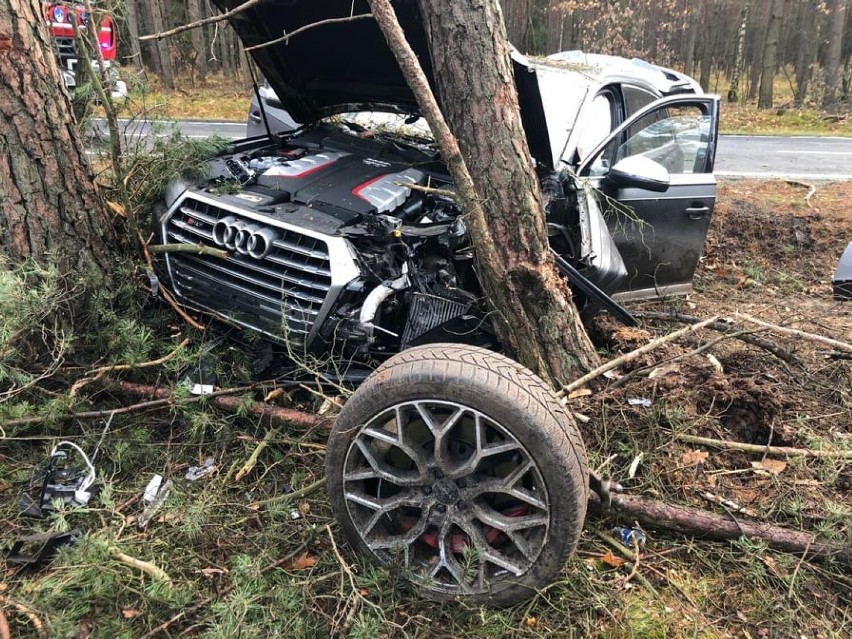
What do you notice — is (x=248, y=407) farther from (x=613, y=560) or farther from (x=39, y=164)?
(x=613, y=560)

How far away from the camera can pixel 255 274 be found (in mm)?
3039

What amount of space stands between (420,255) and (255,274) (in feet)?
2.76

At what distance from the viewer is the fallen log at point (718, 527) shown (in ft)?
7.91

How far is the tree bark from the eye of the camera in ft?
9.82

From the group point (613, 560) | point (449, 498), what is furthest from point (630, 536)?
point (449, 498)

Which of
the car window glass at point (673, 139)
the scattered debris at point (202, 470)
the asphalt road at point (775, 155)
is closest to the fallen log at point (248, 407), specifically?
the scattered debris at point (202, 470)

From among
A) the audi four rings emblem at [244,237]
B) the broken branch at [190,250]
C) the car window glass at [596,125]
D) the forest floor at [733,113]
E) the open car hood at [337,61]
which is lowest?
the forest floor at [733,113]

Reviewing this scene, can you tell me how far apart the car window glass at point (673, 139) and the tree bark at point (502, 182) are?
132 centimetres

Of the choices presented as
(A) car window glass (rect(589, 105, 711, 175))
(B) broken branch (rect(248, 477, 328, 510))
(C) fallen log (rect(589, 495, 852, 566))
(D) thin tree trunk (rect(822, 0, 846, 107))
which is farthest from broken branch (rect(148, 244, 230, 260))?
(D) thin tree trunk (rect(822, 0, 846, 107))

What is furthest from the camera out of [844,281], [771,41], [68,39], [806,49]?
[806,49]

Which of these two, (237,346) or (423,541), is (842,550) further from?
(237,346)

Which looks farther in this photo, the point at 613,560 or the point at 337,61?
the point at 337,61

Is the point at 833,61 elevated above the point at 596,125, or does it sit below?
below

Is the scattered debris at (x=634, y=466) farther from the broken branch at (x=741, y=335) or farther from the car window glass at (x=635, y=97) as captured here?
the car window glass at (x=635, y=97)
